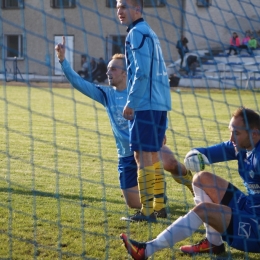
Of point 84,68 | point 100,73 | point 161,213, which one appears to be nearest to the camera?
point 161,213

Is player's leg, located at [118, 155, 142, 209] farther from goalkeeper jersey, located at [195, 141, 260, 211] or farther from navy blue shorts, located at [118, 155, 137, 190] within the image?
goalkeeper jersey, located at [195, 141, 260, 211]

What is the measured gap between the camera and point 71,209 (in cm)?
488

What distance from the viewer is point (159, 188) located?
484cm

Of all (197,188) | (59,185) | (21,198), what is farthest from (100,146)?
(197,188)

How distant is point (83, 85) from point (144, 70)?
786 millimetres

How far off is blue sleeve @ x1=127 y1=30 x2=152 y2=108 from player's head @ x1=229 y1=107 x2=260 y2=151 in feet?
2.82

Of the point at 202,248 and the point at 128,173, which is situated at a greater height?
the point at 128,173

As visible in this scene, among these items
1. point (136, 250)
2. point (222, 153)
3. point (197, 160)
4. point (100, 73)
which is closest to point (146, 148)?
point (197, 160)

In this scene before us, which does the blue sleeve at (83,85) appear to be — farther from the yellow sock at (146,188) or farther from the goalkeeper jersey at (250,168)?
the goalkeeper jersey at (250,168)

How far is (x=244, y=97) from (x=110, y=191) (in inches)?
533

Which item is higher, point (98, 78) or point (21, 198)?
point (98, 78)

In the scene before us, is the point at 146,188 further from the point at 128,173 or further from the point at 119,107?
the point at 119,107

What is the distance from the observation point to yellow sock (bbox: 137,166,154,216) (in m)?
4.49

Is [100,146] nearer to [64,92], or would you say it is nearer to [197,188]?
[197,188]
